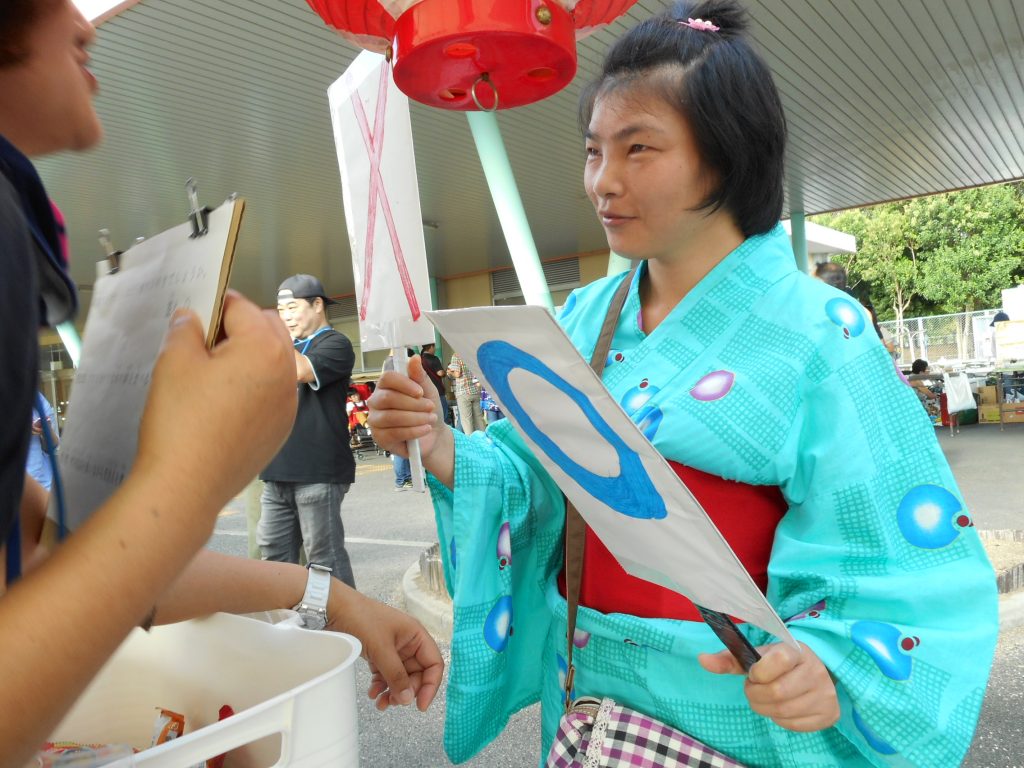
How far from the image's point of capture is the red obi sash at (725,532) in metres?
1.06

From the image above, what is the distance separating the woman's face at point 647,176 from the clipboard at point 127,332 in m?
0.67

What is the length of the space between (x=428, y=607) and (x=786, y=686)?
330cm

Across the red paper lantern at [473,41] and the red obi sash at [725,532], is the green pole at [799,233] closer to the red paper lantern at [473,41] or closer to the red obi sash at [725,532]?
the red paper lantern at [473,41]

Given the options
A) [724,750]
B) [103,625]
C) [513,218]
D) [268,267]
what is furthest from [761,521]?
[268,267]

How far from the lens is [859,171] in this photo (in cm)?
1110

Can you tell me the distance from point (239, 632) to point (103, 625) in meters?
0.54

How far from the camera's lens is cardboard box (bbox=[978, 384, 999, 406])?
12078 mm

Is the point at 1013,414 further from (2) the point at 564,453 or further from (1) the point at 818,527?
(2) the point at 564,453

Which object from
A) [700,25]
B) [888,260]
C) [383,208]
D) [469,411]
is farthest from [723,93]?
[888,260]

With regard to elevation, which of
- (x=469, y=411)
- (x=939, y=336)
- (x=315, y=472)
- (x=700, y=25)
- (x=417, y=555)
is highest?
(x=700, y=25)

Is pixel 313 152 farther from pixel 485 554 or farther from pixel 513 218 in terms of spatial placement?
pixel 485 554

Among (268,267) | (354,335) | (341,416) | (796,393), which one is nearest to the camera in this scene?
(796,393)

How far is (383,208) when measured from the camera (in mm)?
1112

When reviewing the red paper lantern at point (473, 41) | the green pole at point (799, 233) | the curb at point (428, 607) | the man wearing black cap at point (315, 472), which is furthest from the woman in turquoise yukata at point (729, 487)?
the green pole at point (799, 233)
